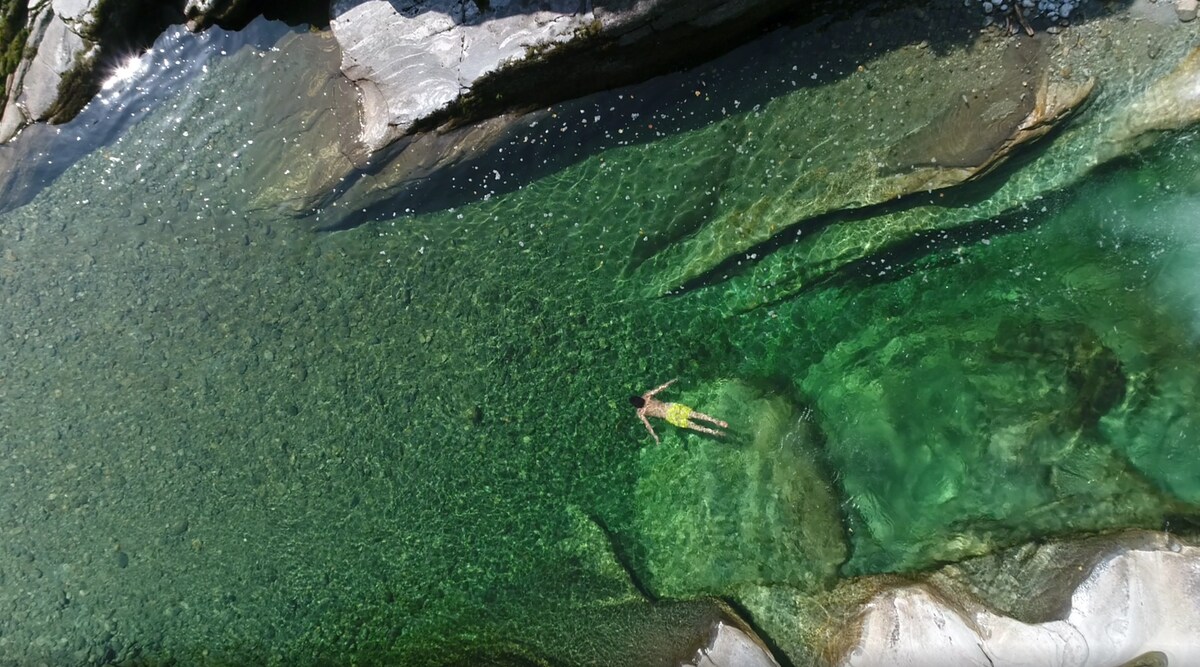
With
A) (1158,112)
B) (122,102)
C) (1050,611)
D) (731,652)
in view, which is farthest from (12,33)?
(1050,611)

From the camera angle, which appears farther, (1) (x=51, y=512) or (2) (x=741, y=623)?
(1) (x=51, y=512)

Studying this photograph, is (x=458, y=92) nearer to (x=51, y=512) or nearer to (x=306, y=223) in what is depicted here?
(x=306, y=223)

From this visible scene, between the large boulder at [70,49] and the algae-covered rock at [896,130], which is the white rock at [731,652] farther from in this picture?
the large boulder at [70,49]

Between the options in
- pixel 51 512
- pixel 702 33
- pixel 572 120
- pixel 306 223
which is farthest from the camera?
pixel 51 512

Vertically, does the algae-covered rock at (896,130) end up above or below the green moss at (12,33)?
below

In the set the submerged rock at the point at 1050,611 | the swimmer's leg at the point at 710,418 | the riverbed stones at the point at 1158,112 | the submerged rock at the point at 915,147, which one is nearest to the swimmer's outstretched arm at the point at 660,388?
the swimmer's leg at the point at 710,418

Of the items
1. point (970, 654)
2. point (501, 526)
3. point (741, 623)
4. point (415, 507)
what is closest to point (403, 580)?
point (415, 507)
